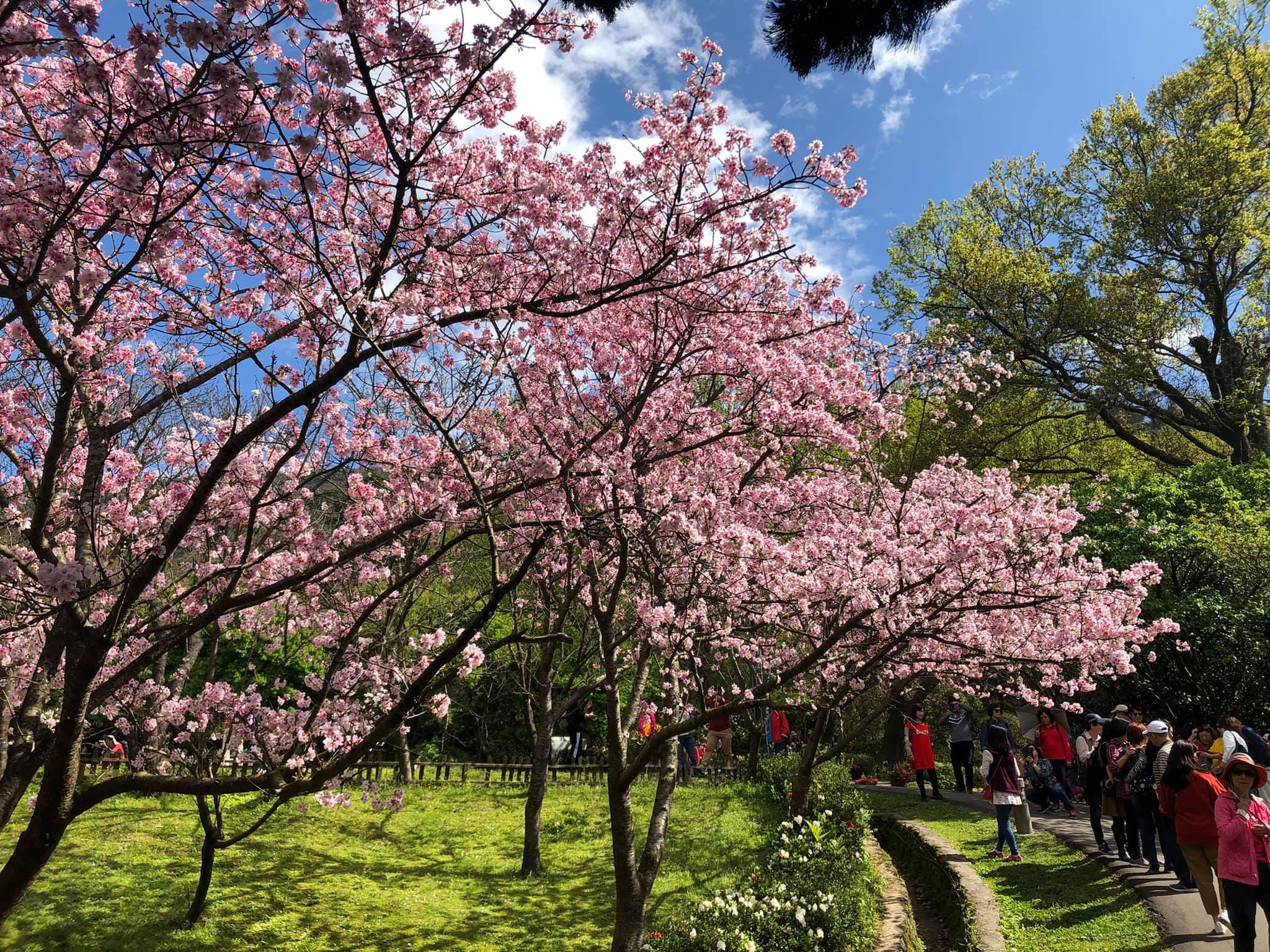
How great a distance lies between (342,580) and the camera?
7.43 m

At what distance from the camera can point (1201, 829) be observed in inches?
258

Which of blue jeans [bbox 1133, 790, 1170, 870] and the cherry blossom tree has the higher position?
the cherry blossom tree

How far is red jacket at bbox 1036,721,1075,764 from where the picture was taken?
38.7 feet

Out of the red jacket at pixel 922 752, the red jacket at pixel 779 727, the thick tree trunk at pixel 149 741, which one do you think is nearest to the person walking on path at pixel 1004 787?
the red jacket at pixel 922 752

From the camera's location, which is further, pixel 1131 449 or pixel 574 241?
pixel 1131 449

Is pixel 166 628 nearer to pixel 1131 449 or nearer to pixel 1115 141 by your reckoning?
pixel 1115 141

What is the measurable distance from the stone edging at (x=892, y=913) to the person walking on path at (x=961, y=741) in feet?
10.1

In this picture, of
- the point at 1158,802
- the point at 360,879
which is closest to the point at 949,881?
the point at 1158,802

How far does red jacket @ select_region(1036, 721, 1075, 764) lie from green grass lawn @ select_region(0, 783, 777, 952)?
4.37 meters

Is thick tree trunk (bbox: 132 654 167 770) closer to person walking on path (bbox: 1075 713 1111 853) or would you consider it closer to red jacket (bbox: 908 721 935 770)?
person walking on path (bbox: 1075 713 1111 853)

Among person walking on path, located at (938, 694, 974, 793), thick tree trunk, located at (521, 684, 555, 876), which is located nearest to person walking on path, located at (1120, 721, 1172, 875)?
person walking on path, located at (938, 694, 974, 793)

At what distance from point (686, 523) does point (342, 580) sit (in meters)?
3.73

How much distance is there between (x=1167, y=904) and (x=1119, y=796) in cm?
157

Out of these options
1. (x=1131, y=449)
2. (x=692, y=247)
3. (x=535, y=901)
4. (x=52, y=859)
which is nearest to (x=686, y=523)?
(x=692, y=247)
